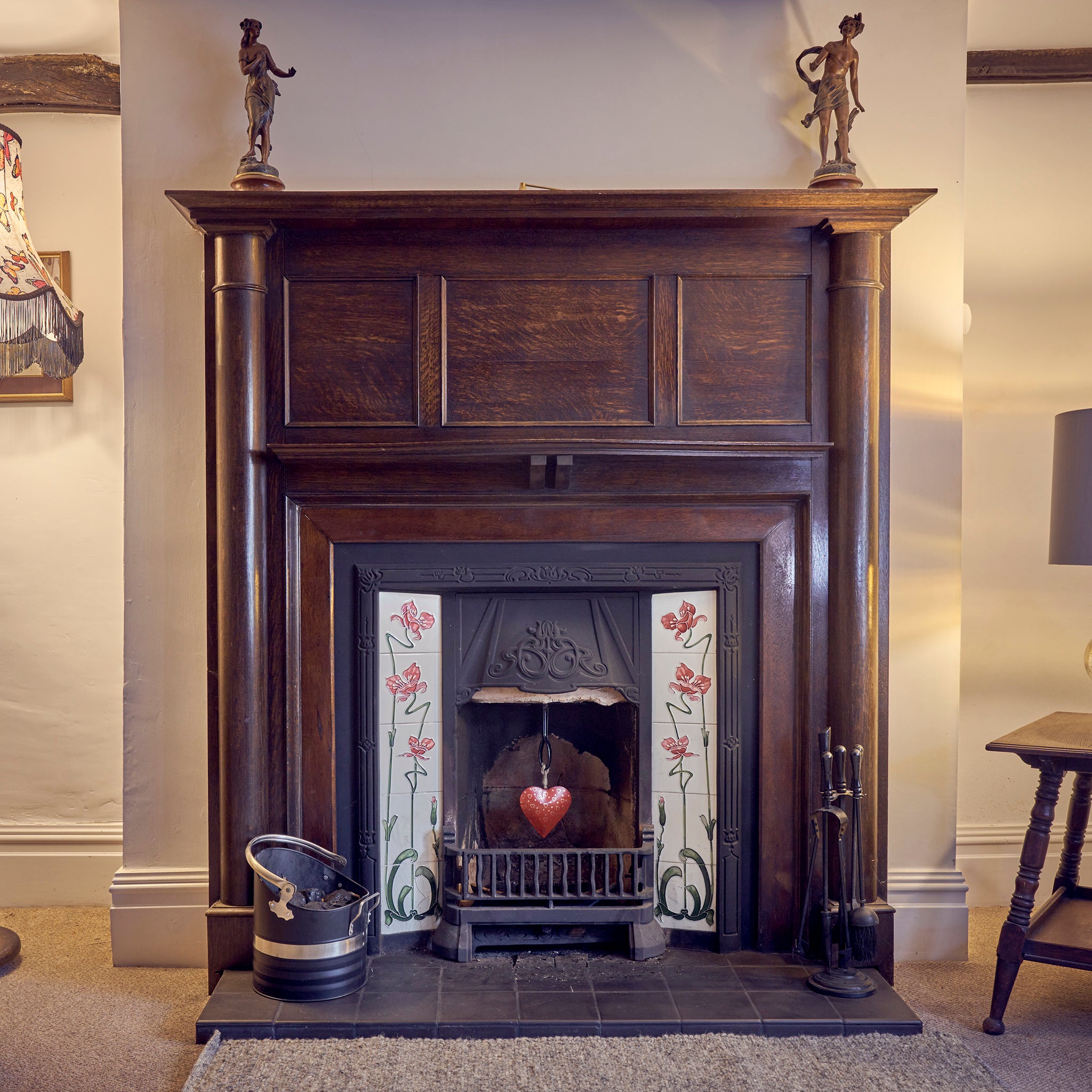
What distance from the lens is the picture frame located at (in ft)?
9.20

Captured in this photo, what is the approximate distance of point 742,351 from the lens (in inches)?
90.7

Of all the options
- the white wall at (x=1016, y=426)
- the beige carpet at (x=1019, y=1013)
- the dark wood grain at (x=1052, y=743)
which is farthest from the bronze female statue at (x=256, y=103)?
the beige carpet at (x=1019, y=1013)

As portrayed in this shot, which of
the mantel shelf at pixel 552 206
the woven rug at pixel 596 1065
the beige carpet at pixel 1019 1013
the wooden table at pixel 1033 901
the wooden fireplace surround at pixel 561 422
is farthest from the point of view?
the wooden fireplace surround at pixel 561 422

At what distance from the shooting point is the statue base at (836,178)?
225cm

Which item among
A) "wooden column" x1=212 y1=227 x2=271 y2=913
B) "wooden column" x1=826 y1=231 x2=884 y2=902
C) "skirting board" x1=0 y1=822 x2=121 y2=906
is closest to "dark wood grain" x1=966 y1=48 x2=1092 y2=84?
"wooden column" x1=826 y1=231 x2=884 y2=902

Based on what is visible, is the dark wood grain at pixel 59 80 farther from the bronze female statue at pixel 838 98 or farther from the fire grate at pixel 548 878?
the fire grate at pixel 548 878

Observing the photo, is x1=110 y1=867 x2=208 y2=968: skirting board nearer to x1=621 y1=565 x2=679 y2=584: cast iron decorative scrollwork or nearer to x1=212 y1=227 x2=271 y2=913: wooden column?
x1=212 y1=227 x2=271 y2=913: wooden column

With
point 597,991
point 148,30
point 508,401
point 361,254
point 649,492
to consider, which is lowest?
point 597,991

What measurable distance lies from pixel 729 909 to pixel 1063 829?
4.23 ft

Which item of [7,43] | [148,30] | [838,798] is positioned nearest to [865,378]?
[838,798]

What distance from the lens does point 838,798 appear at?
220 centimetres

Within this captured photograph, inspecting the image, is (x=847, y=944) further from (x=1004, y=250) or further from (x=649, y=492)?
(x=1004, y=250)

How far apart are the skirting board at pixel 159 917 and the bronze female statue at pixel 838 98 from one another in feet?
8.08

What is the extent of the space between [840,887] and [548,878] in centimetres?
73
